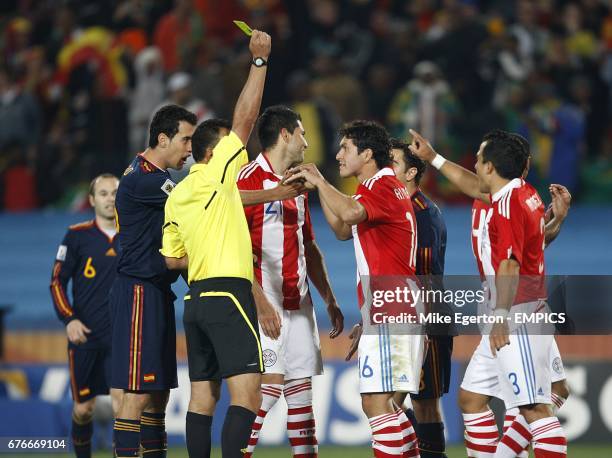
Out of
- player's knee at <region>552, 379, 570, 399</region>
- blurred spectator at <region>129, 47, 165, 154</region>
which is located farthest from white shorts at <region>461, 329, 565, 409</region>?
blurred spectator at <region>129, 47, 165, 154</region>

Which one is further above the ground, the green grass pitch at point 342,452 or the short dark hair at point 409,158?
the short dark hair at point 409,158

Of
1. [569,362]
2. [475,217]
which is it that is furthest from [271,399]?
[569,362]

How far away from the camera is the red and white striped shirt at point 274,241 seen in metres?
7.43

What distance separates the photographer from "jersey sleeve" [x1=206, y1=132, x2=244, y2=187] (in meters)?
6.49

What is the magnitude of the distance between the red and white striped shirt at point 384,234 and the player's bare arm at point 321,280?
69 centimetres

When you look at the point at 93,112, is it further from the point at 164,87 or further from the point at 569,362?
the point at 569,362

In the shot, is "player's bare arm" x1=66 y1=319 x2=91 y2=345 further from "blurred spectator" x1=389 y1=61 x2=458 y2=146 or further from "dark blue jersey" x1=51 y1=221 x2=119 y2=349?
"blurred spectator" x1=389 y1=61 x2=458 y2=146

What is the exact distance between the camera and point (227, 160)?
6.49 m

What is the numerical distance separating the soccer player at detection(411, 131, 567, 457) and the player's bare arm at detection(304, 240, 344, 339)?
3.22 ft

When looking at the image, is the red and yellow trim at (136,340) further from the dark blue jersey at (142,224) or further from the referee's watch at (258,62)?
the referee's watch at (258,62)

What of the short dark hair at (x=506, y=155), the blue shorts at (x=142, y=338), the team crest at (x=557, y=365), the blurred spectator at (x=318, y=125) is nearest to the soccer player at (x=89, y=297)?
the blue shorts at (x=142, y=338)

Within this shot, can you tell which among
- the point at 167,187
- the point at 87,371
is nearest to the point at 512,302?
the point at 167,187

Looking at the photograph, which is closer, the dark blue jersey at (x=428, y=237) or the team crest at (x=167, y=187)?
the team crest at (x=167, y=187)

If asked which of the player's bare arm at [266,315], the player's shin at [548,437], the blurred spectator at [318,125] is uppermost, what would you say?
the blurred spectator at [318,125]
